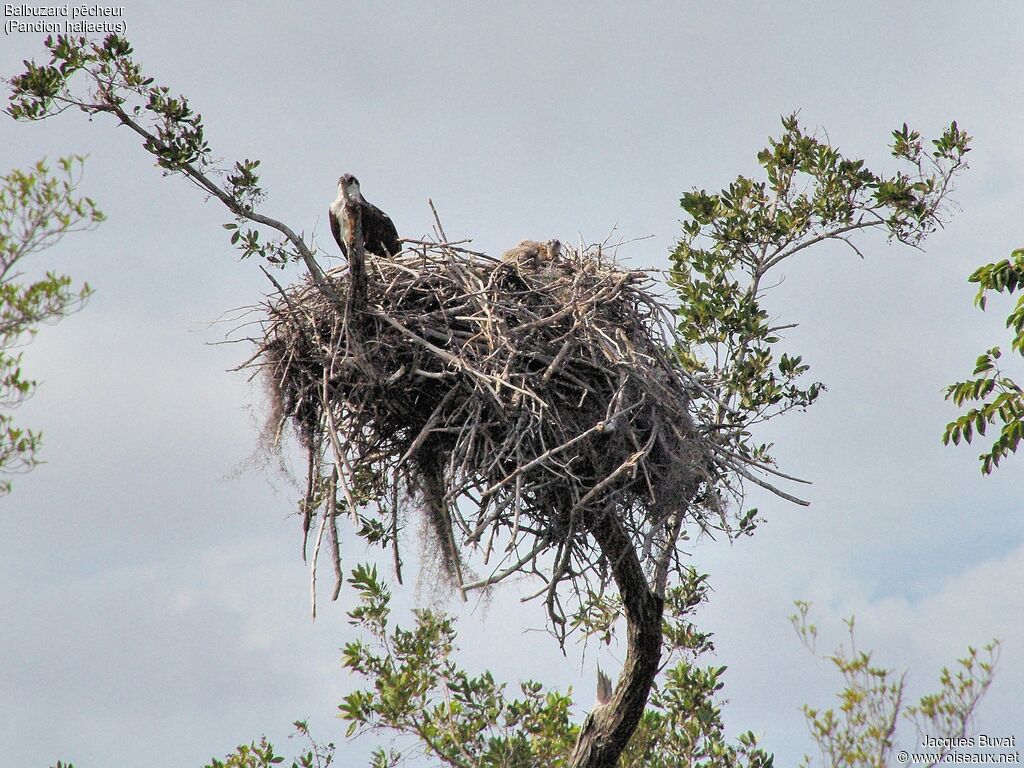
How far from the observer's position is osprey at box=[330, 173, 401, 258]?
6996mm

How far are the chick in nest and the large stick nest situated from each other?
1.28 ft

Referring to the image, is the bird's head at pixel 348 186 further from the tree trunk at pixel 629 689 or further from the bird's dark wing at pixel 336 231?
the tree trunk at pixel 629 689

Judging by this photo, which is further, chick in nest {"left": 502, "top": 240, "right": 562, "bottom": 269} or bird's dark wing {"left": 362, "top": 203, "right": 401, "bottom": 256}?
chick in nest {"left": 502, "top": 240, "right": 562, "bottom": 269}

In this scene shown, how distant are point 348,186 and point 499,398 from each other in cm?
186

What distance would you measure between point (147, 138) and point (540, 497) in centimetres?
256

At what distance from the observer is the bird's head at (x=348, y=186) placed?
23.4 feet

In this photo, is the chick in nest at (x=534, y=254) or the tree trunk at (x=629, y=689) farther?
the chick in nest at (x=534, y=254)

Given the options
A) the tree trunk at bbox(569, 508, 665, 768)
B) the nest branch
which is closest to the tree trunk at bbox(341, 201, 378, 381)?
the nest branch

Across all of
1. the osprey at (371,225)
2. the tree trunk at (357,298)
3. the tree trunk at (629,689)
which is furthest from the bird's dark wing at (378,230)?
the tree trunk at (629,689)

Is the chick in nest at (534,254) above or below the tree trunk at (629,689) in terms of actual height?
above

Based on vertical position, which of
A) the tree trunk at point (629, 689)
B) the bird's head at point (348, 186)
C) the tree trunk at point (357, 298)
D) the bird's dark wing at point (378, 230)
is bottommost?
the tree trunk at point (629, 689)

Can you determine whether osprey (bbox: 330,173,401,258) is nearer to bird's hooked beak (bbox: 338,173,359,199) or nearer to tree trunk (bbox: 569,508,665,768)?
bird's hooked beak (bbox: 338,173,359,199)

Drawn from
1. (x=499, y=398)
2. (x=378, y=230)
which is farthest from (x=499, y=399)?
(x=378, y=230)

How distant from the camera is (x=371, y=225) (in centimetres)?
700
